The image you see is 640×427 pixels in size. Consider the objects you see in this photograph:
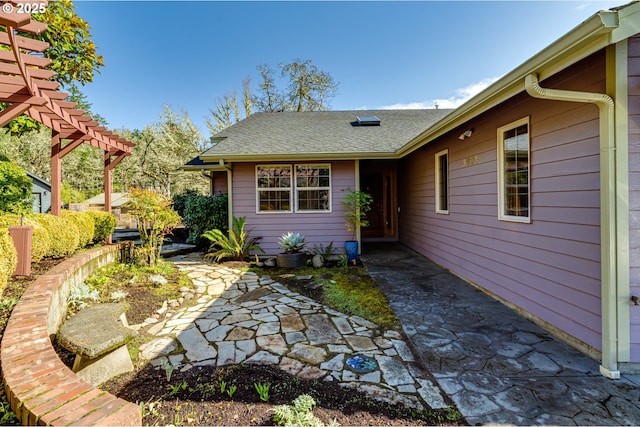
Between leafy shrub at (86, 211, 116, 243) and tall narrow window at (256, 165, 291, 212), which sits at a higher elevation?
tall narrow window at (256, 165, 291, 212)

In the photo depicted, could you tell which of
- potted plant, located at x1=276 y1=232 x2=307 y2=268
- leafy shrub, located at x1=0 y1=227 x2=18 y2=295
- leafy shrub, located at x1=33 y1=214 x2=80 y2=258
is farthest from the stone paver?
leafy shrub, located at x1=33 y1=214 x2=80 y2=258

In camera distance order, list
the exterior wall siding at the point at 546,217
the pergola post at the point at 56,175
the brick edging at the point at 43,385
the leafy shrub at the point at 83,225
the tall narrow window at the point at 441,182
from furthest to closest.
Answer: the tall narrow window at the point at 441,182 < the pergola post at the point at 56,175 < the leafy shrub at the point at 83,225 < the exterior wall siding at the point at 546,217 < the brick edging at the point at 43,385

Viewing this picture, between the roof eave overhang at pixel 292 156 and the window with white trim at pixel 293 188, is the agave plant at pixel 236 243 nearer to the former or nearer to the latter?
the window with white trim at pixel 293 188

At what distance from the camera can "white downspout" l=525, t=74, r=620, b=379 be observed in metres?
2.29

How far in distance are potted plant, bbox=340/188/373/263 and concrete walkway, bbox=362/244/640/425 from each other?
2456 millimetres

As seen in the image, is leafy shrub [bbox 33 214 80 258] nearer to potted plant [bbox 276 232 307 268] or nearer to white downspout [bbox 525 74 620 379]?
potted plant [bbox 276 232 307 268]

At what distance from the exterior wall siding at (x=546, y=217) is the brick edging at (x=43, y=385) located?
3676 mm

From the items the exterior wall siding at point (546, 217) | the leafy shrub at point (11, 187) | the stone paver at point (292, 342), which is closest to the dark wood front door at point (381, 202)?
the exterior wall siding at point (546, 217)

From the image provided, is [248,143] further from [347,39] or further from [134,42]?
[134,42]

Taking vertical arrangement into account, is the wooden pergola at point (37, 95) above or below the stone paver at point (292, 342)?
above

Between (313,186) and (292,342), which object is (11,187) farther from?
(292,342)

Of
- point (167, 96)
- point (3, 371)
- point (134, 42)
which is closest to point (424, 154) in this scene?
point (3, 371)

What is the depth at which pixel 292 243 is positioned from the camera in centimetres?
642

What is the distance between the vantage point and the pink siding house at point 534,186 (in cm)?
229
